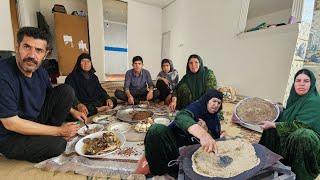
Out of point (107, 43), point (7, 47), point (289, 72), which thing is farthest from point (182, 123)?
point (107, 43)

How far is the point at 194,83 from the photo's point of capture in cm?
215

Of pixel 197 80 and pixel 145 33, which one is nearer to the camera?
pixel 197 80

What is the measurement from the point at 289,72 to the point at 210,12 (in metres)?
2.01

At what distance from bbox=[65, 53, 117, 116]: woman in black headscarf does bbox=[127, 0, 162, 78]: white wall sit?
10.0 ft

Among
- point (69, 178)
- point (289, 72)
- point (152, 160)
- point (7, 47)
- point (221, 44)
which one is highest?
point (221, 44)

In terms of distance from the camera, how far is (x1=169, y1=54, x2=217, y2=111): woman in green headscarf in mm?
2070

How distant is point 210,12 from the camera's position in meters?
3.71

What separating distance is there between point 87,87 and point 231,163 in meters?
1.96

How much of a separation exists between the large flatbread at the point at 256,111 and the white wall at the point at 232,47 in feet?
3.26

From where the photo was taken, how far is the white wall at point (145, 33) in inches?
207

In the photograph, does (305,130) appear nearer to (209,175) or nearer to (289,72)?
(209,175)

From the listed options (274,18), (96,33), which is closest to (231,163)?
(274,18)

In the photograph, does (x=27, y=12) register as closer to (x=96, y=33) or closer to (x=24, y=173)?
(x=96, y=33)

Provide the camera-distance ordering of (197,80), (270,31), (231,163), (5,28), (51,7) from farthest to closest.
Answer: (51,7), (270,31), (5,28), (197,80), (231,163)
